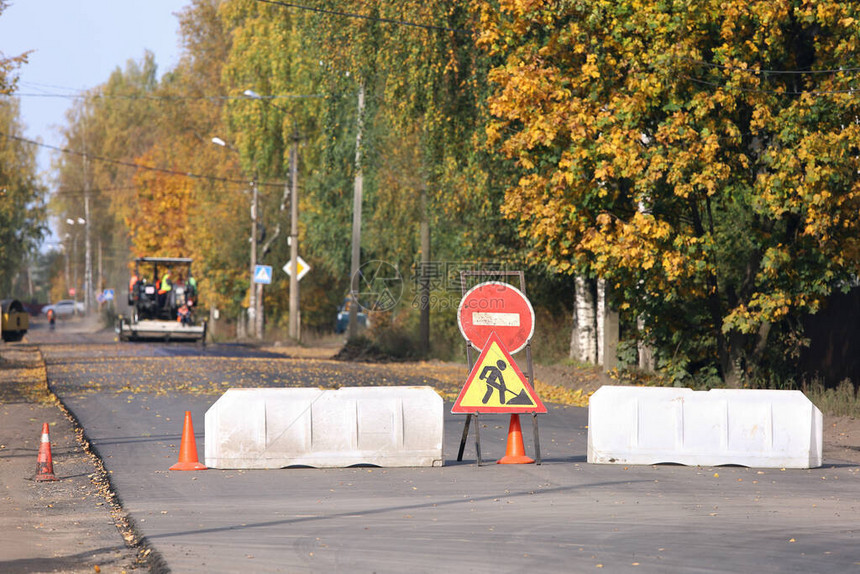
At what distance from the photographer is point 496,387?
12648 millimetres

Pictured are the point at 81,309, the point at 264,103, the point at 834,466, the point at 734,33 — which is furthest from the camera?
the point at 81,309

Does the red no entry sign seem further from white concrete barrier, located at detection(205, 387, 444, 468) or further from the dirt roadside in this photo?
the dirt roadside

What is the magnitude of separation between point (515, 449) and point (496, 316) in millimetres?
1453

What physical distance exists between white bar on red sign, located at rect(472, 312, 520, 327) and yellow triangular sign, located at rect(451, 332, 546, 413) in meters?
0.16

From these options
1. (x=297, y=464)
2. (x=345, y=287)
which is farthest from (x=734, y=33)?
(x=345, y=287)

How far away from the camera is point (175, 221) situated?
7294 cm

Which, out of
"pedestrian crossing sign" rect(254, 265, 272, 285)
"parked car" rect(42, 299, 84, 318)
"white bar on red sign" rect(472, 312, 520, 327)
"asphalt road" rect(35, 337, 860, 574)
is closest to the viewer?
"asphalt road" rect(35, 337, 860, 574)

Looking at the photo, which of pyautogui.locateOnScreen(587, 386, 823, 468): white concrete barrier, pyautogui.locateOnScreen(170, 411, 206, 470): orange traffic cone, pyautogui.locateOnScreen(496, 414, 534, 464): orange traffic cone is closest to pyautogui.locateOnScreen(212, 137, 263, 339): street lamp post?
pyautogui.locateOnScreen(496, 414, 534, 464): orange traffic cone

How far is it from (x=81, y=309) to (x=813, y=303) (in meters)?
107

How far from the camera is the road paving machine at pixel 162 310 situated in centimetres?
4428

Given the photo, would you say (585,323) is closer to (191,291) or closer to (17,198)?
(191,291)

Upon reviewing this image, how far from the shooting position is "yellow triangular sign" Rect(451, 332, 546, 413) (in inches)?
→ 496

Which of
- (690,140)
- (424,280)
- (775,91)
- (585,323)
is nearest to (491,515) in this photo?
(690,140)

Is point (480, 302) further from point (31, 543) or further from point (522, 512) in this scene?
point (31, 543)
